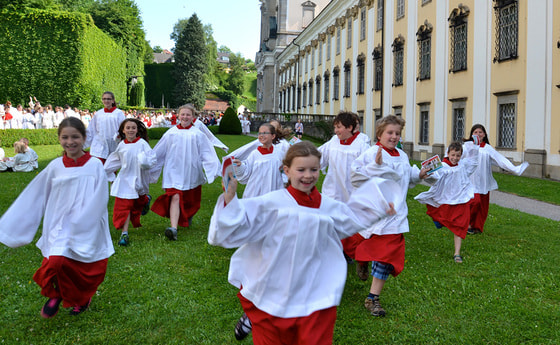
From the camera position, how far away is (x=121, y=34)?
193 feet

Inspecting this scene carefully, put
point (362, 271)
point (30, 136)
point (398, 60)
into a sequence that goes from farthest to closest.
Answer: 1. point (398, 60)
2. point (30, 136)
3. point (362, 271)

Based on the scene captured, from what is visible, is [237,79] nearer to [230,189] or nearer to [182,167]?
[182,167]

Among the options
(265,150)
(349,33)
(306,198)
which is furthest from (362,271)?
(349,33)

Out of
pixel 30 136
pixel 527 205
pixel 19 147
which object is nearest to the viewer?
pixel 527 205

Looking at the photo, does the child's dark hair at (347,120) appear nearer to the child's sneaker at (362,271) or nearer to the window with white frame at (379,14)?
the child's sneaker at (362,271)

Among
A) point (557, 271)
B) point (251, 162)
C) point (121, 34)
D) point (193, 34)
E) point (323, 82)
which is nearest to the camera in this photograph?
point (557, 271)

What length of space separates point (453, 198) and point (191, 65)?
7914cm

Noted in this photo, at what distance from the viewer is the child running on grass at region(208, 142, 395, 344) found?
3154 mm

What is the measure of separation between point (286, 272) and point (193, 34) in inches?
3310

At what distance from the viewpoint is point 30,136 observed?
77.6 feet

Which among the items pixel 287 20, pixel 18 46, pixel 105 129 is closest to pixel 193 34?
pixel 287 20

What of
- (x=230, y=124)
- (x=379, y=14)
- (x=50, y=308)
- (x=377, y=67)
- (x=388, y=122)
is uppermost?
(x=379, y=14)

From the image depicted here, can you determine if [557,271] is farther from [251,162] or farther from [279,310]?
[279,310]

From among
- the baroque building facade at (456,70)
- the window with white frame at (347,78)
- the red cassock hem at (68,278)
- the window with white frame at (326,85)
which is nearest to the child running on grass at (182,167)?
the red cassock hem at (68,278)
